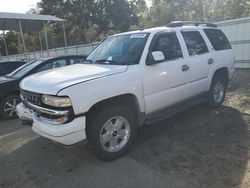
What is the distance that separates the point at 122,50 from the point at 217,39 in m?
2.69

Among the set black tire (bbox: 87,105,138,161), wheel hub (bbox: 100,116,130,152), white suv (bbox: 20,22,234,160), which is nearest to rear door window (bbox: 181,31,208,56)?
white suv (bbox: 20,22,234,160)

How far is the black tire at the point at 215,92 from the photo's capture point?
591 cm


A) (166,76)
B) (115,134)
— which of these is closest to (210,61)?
(166,76)

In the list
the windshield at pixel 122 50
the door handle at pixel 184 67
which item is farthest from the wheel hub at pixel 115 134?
the door handle at pixel 184 67

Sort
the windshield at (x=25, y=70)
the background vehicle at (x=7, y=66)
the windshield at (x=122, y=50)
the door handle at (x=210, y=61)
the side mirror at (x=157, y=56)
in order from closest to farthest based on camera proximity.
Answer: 1. the side mirror at (x=157, y=56)
2. the windshield at (x=122, y=50)
3. the door handle at (x=210, y=61)
4. the windshield at (x=25, y=70)
5. the background vehicle at (x=7, y=66)

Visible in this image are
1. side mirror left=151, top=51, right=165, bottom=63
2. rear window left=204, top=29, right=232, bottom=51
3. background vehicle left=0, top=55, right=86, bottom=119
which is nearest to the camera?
side mirror left=151, top=51, right=165, bottom=63

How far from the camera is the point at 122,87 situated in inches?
153

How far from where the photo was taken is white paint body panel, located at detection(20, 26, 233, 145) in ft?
11.4

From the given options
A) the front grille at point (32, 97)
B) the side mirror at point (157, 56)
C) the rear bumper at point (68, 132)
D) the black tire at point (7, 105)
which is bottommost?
the black tire at point (7, 105)

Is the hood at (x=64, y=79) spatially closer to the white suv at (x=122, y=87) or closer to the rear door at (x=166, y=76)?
the white suv at (x=122, y=87)

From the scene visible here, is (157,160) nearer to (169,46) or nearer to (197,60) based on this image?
(169,46)

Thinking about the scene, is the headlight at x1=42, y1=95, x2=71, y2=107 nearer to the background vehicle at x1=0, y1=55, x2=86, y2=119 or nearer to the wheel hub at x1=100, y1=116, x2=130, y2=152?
the wheel hub at x1=100, y1=116, x2=130, y2=152

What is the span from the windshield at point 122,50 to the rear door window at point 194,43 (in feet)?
3.54

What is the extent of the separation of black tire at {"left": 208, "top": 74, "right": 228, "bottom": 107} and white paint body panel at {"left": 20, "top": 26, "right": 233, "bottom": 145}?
0.39 m
